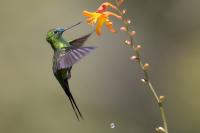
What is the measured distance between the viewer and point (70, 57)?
4266 millimetres

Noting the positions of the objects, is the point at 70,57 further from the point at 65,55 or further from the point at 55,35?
the point at 55,35

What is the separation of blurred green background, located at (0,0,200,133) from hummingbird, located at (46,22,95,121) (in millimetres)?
6107

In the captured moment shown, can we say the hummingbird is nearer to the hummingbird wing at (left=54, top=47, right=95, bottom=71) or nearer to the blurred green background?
the hummingbird wing at (left=54, top=47, right=95, bottom=71)

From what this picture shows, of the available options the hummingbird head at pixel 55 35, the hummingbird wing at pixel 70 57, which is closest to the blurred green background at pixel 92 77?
the hummingbird head at pixel 55 35

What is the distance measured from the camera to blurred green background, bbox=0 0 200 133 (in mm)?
11188

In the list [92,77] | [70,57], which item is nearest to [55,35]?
[70,57]

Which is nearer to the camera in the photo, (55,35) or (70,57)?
(70,57)

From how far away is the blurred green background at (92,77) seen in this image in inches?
440

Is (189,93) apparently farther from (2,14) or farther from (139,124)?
(2,14)

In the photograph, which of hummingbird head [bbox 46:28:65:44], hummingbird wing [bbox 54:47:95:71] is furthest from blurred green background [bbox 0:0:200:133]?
hummingbird wing [bbox 54:47:95:71]

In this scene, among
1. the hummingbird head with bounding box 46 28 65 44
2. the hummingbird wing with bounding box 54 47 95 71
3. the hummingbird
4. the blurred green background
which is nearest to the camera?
the hummingbird wing with bounding box 54 47 95 71

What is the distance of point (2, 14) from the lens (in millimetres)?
12195

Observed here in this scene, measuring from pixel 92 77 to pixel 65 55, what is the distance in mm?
7097

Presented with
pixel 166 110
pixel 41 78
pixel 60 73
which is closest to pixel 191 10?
pixel 166 110
